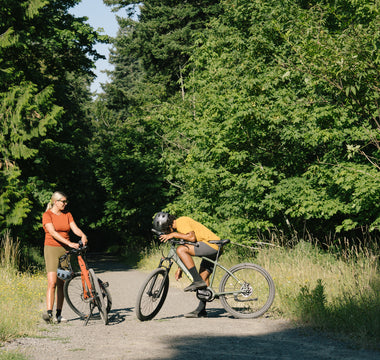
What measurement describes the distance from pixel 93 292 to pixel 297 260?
4258mm

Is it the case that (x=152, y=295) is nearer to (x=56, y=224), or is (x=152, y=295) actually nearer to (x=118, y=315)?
(x=118, y=315)

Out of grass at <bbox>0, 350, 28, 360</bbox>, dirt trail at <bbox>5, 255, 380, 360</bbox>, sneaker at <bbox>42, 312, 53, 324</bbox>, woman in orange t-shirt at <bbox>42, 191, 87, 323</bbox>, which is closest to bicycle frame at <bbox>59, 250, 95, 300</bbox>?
woman in orange t-shirt at <bbox>42, 191, 87, 323</bbox>

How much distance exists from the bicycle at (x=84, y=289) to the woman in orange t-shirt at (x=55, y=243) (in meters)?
0.11

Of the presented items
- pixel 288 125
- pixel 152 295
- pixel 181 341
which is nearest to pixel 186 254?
pixel 152 295

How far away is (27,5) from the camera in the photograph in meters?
18.0

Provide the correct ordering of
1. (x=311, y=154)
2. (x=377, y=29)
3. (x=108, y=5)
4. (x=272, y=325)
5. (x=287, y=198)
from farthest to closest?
(x=108, y=5) → (x=311, y=154) → (x=287, y=198) → (x=377, y=29) → (x=272, y=325)

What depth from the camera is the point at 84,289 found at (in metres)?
7.79

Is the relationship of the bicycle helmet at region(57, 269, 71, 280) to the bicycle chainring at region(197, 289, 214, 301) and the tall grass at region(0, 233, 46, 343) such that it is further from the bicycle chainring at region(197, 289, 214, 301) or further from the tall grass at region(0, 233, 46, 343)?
the bicycle chainring at region(197, 289, 214, 301)

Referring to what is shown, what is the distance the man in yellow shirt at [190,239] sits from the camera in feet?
25.7

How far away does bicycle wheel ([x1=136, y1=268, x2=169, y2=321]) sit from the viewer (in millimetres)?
7580

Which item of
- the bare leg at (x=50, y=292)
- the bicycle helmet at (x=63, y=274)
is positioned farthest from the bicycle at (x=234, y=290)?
the bare leg at (x=50, y=292)

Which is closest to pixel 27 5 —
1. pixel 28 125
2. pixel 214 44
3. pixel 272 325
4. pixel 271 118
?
pixel 28 125

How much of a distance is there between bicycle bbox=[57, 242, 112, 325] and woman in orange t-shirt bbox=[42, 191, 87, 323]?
11 cm

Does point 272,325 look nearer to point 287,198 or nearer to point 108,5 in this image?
point 287,198
